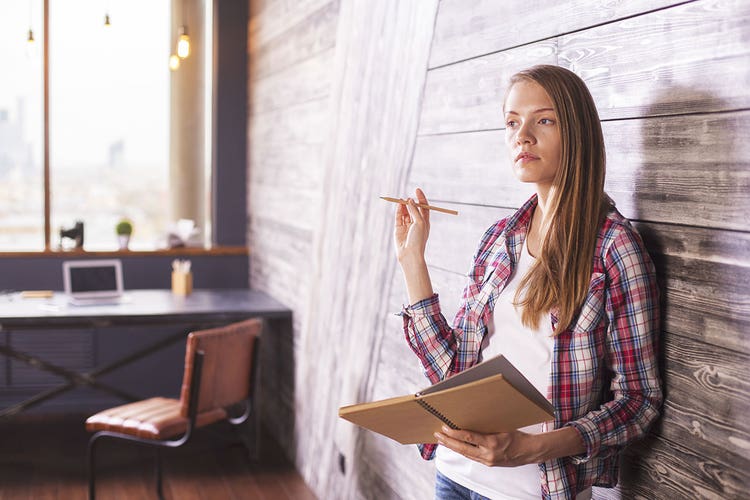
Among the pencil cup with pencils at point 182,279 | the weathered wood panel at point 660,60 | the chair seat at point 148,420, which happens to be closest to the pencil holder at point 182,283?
the pencil cup with pencils at point 182,279

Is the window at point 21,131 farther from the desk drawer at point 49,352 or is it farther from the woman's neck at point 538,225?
the woman's neck at point 538,225

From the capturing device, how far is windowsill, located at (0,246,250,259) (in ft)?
15.9

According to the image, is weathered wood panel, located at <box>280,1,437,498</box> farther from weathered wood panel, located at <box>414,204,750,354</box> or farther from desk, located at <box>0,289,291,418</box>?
weathered wood panel, located at <box>414,204,750,354</box>

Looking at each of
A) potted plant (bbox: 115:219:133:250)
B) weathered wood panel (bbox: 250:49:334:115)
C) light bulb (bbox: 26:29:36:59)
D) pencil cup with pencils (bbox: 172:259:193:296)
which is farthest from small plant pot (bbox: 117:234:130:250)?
light bulb (bbox: 26:29:36:59)

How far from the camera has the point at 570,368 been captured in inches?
62.1

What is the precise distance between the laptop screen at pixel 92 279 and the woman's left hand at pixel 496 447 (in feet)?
10.5

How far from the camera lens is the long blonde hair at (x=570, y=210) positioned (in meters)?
1.57

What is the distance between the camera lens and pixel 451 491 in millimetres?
1798

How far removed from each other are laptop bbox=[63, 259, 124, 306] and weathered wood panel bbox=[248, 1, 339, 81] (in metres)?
1.37

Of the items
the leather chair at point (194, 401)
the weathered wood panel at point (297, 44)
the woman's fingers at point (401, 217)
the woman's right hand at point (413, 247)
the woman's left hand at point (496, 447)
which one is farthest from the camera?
the weathered wood panel at point (297, 44)

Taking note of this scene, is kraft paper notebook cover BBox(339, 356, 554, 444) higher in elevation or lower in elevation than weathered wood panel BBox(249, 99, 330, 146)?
lower

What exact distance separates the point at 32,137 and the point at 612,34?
4127 mm

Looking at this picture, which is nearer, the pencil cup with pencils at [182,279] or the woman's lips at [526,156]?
the woman's lips at [526,156]

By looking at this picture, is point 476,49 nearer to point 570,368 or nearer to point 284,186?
point 570,368
